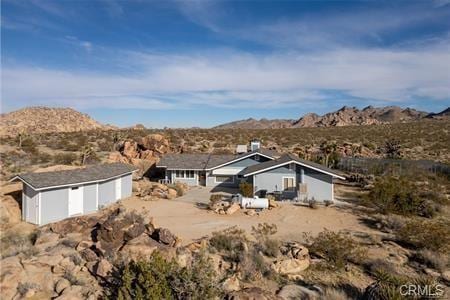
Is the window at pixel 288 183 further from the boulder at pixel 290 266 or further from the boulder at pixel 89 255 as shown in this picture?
the boulder at pixel 89 255

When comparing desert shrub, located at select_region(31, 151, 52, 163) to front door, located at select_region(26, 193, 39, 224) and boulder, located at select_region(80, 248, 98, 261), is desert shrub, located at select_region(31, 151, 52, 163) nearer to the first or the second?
front door, located at select_region(26, 193, 39, 224)

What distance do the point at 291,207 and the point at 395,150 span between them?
30359 millimetres

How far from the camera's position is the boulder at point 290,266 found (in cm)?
1287

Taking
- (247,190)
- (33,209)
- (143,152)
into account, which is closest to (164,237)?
(33,209)

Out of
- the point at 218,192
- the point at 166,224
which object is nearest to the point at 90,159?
the point at 218,192

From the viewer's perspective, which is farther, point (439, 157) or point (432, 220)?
point (439, 157)

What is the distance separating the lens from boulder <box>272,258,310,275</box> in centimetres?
1287

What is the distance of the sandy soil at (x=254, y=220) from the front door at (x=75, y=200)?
3.68m

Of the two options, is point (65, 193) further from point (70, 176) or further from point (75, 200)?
point (70, 176)

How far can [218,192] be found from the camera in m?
29.9

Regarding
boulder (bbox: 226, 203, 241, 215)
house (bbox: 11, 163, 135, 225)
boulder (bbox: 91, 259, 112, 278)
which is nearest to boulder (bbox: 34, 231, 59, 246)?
house (bbox: 11, 163, 135, 225)

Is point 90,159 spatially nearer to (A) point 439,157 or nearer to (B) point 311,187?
(B) point 311,187

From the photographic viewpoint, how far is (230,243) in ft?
49.8

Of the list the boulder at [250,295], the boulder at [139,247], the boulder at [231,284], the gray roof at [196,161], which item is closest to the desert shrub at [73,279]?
the boulder at [139,247]
